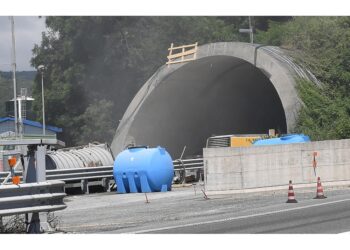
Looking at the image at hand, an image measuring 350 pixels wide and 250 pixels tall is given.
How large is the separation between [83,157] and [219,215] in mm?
17272

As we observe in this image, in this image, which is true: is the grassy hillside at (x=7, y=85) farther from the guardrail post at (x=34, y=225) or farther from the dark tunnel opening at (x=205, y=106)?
the guardrail post at (x=34, y=225)

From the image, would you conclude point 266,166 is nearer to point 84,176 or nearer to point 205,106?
point 84,176

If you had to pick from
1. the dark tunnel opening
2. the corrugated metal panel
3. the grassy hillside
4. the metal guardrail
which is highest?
the grassy hillside

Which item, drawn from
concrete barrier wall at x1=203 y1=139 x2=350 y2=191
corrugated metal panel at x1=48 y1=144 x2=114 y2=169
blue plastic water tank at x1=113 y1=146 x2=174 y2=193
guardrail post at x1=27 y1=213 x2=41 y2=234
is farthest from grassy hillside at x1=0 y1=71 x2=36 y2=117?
guardrail post at x1=27 y1=213 x2=41 y2=234

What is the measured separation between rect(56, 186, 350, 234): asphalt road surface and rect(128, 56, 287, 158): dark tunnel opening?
17717 mm

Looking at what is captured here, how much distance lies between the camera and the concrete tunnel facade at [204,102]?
3875 cm

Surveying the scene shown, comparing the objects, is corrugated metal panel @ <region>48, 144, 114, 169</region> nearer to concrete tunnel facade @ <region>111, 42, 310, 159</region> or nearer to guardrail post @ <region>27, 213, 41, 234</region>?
concrete tunnel facade @ <region>111, 42, 310, 159</region>

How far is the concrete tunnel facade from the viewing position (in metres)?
38.8

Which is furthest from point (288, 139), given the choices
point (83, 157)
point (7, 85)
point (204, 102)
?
point (7, 85)

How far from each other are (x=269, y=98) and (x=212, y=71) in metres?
5.30

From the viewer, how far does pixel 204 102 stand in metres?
44.2

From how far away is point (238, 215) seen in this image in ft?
52.4
